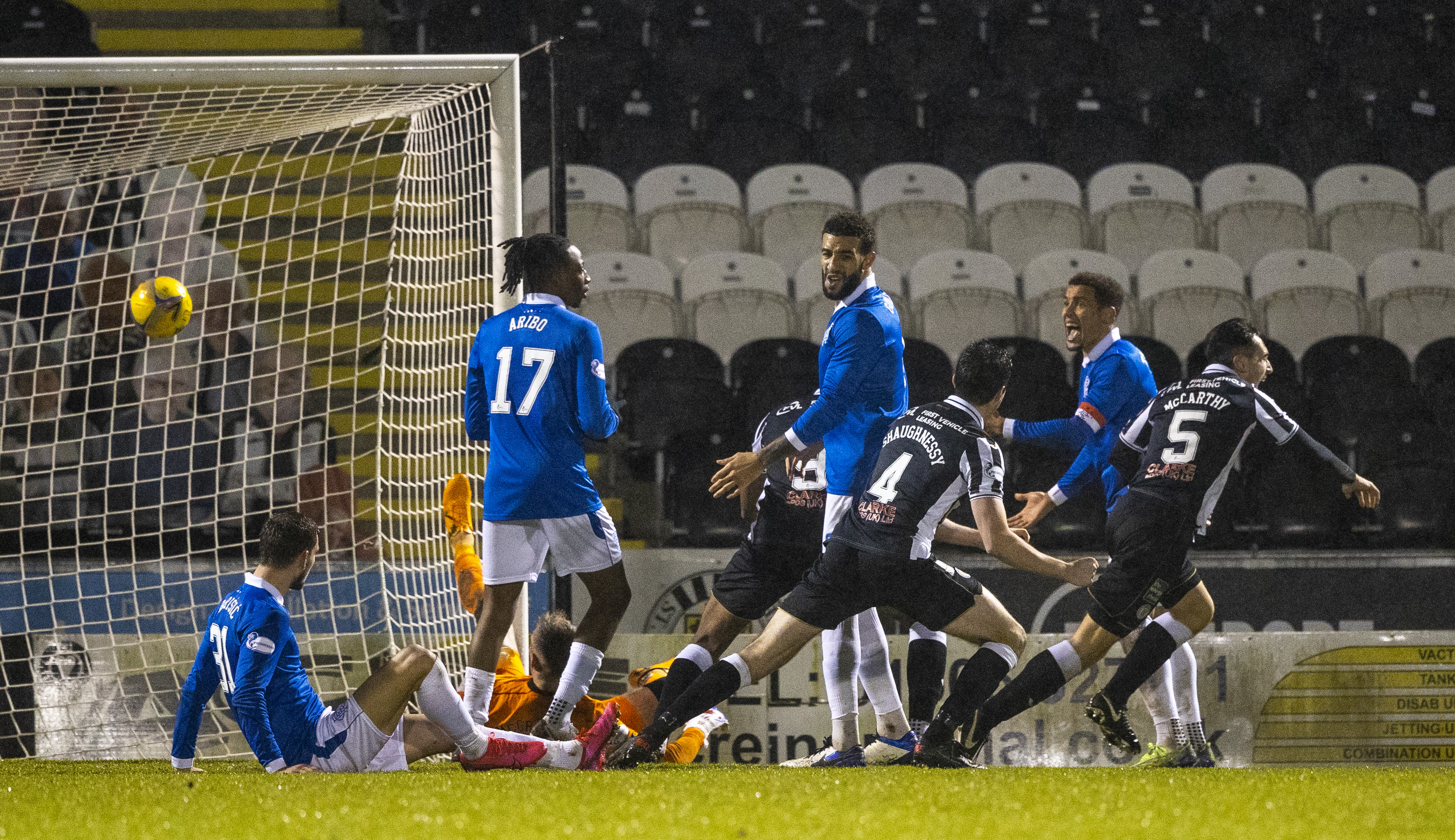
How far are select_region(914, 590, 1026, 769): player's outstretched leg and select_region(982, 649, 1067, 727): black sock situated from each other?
5 centimetres

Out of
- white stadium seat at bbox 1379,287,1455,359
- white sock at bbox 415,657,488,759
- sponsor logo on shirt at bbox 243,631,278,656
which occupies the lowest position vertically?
white sock at bbox 415,657,488,759

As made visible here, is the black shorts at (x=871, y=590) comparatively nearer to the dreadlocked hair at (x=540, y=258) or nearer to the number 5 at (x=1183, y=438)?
the number 5 at (x=1183, y=438)

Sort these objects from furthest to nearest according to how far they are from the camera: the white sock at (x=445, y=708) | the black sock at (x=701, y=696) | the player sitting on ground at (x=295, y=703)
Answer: the black sock at (x=701, y=696)
the player sitting on ground at (x=295, y=703)
the white sock at (x=445, y=708)

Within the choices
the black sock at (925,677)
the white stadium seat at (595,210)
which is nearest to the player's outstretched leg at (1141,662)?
the black sock at (925,677)

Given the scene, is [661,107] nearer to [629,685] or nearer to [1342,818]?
→ [629,685]

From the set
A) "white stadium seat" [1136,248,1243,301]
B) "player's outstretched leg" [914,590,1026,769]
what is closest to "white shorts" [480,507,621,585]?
"player's outstretched leg" [914,590,1026,769]

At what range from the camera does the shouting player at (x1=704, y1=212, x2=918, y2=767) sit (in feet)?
15.2

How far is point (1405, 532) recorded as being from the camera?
278 inches

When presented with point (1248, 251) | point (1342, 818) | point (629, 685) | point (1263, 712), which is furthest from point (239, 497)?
point (1248, 251)

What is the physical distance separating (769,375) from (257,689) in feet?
12.9

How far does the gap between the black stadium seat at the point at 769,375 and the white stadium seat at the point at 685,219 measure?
6.08ft

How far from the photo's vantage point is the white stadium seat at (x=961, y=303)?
8.59 metres

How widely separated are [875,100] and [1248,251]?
2916 mm

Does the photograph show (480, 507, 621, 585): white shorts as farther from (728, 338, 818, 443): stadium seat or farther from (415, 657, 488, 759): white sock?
(728, 338, 818, 443): stadium seat
